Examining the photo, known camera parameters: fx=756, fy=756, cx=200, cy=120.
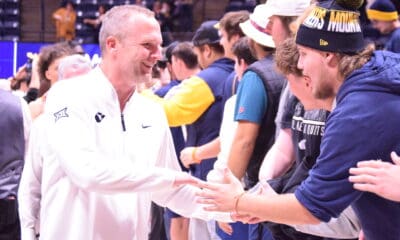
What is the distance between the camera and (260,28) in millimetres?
4285

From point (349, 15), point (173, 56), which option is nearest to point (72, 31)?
point (173, 56)

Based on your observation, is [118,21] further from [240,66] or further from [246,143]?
[240,66]

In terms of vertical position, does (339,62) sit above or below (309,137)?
above

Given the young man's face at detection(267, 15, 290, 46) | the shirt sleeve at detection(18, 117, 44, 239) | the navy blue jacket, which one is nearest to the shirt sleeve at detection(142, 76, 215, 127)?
the navy blue jacket

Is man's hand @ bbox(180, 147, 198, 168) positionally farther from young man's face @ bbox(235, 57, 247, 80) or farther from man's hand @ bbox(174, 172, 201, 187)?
man's hand @ bbox(174, 172, 201, 187)

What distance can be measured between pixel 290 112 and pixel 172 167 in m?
0.67

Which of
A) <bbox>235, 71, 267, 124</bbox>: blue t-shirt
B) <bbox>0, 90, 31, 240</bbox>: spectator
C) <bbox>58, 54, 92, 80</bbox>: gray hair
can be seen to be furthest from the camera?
<bbox>0, 90, 31, 240</bbox>: spectator

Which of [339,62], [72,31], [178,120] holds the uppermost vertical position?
[339,62]

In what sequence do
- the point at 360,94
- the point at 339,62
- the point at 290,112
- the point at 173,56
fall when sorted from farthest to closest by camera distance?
the point at 173,56, the point at 290,112, the point at 339,62, the point at 360,94

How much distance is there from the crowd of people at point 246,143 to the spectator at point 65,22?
14.4m

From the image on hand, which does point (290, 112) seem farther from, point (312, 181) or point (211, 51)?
point (211, 51)

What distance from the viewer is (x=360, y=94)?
2424 mm

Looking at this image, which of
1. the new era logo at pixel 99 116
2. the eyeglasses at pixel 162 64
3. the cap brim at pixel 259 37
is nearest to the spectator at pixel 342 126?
the new era logo at pixel 99 116

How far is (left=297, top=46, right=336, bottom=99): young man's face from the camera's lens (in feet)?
8.57
